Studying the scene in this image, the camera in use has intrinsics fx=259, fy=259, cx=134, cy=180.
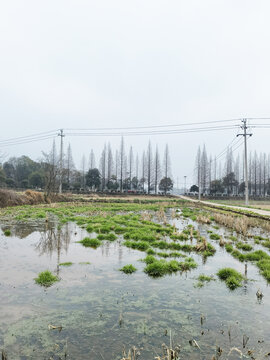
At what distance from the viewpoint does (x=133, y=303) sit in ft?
13.6

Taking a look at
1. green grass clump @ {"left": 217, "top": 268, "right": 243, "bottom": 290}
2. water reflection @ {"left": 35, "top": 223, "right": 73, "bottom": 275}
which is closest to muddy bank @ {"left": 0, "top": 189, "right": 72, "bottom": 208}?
water reflection @ {"left": 35, "top": 223, "right": 73, "bottom": 275}

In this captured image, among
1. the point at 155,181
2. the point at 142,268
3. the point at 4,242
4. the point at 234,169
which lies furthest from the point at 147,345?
the point at 234,169

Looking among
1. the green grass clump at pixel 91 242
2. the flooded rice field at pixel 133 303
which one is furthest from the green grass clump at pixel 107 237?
the flooded rice field at pixel 133 303

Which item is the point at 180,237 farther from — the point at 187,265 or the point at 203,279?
the point at 203,279

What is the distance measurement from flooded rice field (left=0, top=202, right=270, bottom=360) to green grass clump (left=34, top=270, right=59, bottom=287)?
0.08 m

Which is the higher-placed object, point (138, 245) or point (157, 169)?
point (157, 169)

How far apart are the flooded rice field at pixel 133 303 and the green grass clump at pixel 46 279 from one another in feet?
0.27

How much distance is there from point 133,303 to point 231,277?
2191mm

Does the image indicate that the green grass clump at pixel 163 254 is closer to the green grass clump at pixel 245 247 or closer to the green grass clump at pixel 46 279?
the green grass clump at pixel 245 247

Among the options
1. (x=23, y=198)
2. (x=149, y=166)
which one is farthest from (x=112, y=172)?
(x=23, y=198)

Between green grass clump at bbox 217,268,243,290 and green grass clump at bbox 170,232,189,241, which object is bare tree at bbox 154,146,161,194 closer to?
green grass clump at bbox 170,232,189,241

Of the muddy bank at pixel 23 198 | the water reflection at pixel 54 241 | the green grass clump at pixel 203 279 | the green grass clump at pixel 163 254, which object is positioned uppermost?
the muddy bank at pixel 23 198

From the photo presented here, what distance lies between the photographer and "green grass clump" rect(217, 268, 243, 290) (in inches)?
195

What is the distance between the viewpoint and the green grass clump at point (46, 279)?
4.93 metres
